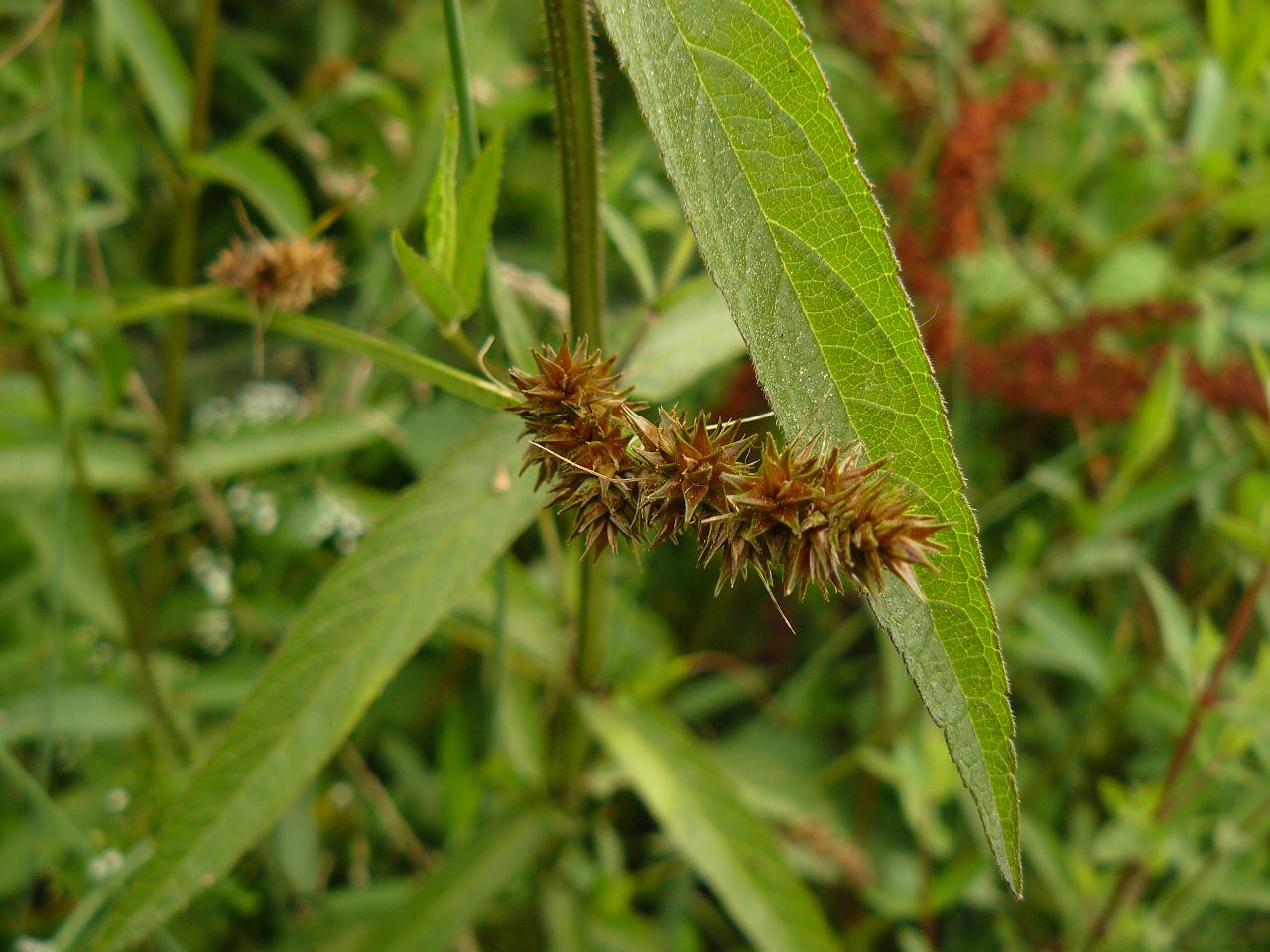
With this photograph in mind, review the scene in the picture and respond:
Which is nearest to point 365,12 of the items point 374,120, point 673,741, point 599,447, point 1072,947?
point 374,120

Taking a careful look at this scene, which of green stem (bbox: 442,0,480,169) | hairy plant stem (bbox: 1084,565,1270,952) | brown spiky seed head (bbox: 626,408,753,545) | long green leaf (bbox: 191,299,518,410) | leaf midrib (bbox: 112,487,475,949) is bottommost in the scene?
hairy plant stem (bbox: 1084,565,1270,952)

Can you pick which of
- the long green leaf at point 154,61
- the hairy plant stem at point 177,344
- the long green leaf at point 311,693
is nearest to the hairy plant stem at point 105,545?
the hairy plant stem at point 177,344

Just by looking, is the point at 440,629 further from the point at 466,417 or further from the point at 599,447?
the point at 599,447

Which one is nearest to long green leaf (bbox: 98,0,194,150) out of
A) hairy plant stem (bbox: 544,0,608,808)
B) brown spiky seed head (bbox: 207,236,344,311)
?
brown spiky seed head (bbox: 207,236,344,311)

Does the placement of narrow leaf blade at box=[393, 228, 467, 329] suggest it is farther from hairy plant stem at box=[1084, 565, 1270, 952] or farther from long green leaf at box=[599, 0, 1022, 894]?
hairy plant stem at box=[1084, 565, 1270, 952]

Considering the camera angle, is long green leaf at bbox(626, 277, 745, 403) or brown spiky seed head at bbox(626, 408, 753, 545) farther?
long green leaf at bbox(626, 277, 745, 403)

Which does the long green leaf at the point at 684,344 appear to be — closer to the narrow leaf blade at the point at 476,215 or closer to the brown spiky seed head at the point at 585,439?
the narrow leaf blade at the point at 476,215

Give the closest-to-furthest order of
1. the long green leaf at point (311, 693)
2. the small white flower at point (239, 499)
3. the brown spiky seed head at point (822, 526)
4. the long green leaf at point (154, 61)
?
the brown spiky seed head at point (822, 526) < the long green leaf at point (311, 693) < the long green leaf at point (154, 61) < the small white flower at point (239, 499)
